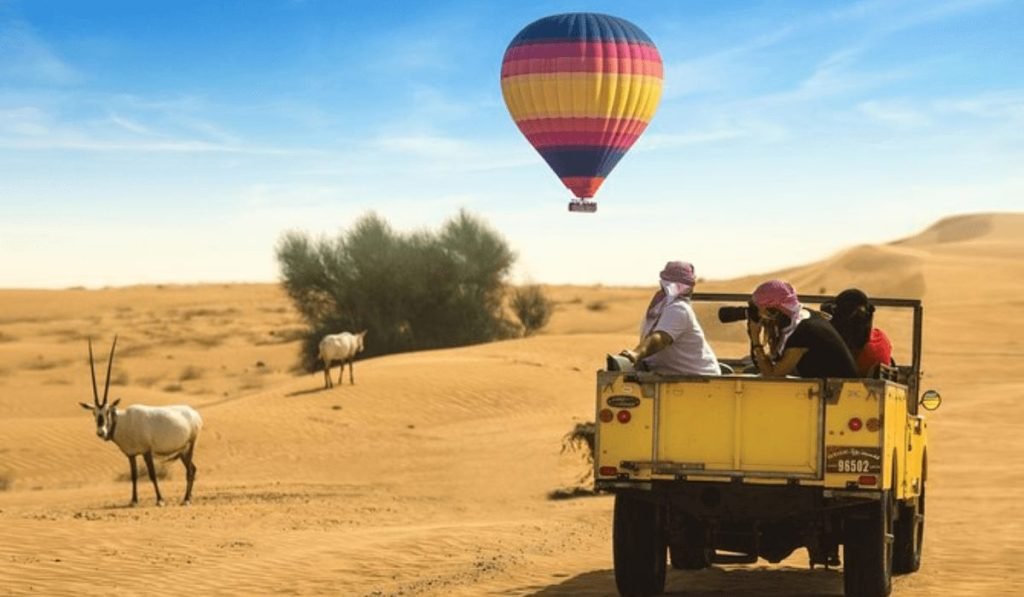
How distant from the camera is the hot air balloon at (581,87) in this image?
146 feet

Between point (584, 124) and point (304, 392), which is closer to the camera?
point (304, 392)

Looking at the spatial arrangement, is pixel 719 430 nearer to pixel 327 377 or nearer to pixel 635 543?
pixel 635 543

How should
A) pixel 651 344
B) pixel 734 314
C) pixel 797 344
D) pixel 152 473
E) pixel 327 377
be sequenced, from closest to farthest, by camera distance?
pixel 797 344 → pixel 651 344 → pixel 734 314 → pixel 152 473 → pixel 327 377

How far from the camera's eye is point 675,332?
12.5 metres

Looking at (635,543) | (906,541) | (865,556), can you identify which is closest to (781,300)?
(865,556)

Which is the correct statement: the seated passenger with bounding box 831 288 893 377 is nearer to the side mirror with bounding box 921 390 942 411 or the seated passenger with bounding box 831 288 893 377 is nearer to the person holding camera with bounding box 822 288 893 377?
the person holding camera with bounding box 822 288 893 377

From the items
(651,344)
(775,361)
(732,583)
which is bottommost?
(732,583)

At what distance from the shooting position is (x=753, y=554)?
1284 cm

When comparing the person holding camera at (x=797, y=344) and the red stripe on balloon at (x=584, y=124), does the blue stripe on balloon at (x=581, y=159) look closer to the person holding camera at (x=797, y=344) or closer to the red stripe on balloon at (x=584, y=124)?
the red stripe on balloon at (x=584, y=124)

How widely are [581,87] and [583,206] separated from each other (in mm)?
5128

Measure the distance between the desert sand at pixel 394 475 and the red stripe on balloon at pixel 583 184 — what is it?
4.88 metres

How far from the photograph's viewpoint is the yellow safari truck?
11750mm

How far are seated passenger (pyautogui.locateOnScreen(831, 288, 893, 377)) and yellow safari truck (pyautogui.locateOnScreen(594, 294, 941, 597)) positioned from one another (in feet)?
2.75

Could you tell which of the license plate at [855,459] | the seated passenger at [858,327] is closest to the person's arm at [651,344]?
the license plate at [855,459]
